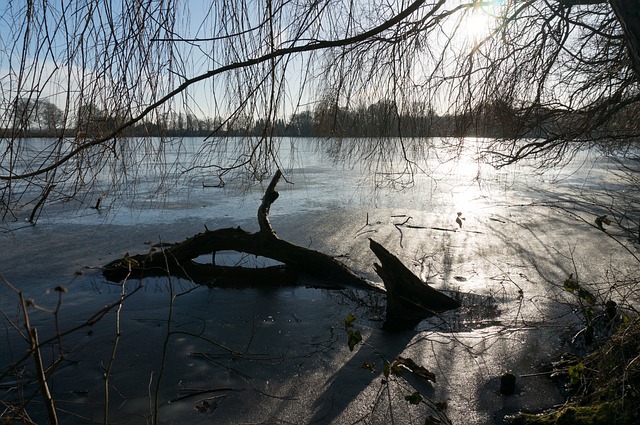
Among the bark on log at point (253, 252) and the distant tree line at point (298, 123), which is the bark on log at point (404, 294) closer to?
the bark on log at point (253, 252)

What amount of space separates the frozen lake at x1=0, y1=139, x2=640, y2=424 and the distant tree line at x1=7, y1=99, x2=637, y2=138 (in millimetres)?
149

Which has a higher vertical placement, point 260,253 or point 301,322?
point 260,253

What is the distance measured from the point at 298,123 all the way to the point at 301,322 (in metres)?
2.94

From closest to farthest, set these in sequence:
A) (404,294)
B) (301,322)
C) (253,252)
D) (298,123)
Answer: (298,123)
(301,322)
(404,294)
(253,252)

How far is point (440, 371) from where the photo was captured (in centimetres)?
349

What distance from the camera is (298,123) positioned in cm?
182

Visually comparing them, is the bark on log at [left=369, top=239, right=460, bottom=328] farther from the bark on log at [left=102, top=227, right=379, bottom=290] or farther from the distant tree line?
the distant tree line

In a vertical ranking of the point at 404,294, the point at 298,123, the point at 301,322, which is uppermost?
the point at 298,123

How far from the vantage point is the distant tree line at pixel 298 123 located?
133 cm

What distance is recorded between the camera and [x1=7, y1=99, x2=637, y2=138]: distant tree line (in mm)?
1326

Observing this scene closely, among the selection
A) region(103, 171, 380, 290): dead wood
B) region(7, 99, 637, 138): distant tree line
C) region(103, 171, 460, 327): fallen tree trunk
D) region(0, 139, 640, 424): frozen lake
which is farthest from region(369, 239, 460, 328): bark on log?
region(7, 99, 637, 138): distant tree line

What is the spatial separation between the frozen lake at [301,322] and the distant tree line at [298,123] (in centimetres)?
15

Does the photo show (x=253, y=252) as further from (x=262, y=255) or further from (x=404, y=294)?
(x=404, y=294)

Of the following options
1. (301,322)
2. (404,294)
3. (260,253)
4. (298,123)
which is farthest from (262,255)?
(298,123)
